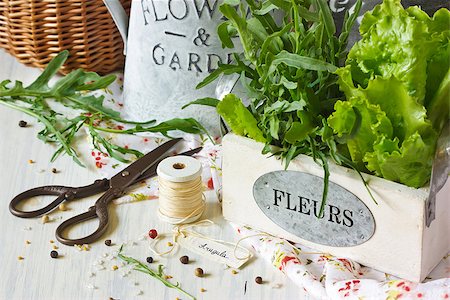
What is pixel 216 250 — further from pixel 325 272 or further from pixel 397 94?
pixel 397 94

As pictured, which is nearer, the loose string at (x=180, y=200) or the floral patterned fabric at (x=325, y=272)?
the floral patterned fabric at (x=325, y=272)

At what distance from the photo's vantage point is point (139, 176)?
1.26m

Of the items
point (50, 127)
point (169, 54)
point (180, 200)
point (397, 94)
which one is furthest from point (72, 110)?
point (397, 94)

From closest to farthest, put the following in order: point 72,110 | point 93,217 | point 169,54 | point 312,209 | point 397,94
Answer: point 397,94 < point 312,209 < point 93,217 < point 169,54 < point 72,110

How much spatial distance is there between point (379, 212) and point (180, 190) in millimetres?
245

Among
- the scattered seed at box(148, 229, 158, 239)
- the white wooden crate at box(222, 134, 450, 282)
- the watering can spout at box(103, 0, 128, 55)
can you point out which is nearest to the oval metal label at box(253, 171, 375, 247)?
the white wooden crate at box(222, 134, 450, 282)

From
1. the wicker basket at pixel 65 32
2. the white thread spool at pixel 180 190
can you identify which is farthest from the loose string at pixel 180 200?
the wicker basket at pixel 65 32

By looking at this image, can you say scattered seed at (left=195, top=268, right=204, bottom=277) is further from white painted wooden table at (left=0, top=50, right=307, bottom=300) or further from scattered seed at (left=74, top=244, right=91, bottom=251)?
scattered seed at (left=74, top=244, right=91, bottom=251)

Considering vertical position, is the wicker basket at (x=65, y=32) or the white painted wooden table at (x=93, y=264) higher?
the wicker basket at (x=65, y=32)

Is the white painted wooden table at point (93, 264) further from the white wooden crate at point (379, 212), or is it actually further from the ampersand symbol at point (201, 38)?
the ampersand symbol at point (201, 38)

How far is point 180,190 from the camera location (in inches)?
45.8

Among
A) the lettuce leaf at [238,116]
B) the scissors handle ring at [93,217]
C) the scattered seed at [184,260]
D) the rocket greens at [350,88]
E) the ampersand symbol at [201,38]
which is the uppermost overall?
the rocket greens at [350,88]

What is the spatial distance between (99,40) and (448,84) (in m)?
0.64

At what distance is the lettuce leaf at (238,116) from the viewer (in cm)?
110
